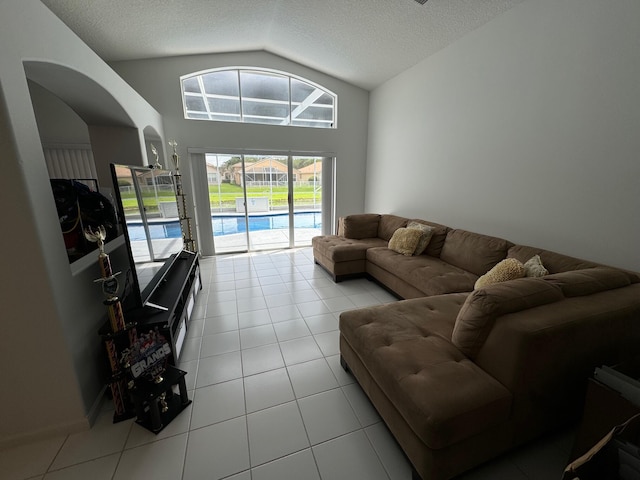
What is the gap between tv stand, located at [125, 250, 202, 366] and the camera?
5.79 feet

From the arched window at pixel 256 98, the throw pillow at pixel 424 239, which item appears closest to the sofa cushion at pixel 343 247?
the throw pillow at pixel 424 239

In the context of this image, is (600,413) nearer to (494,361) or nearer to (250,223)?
(494,361)

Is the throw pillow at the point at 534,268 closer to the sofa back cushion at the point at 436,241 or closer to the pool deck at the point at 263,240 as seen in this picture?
the sofa back cushion at the point at 436,241

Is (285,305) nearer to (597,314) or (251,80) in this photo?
(597,314)

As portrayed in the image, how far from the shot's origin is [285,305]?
9.70 ft

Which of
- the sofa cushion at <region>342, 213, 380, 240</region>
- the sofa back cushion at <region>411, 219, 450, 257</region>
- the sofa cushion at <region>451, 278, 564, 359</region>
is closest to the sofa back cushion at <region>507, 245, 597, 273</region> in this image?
the sofa back cushion at <region>411, 219, 450, 257</region>

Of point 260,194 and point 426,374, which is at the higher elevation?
point 260,194

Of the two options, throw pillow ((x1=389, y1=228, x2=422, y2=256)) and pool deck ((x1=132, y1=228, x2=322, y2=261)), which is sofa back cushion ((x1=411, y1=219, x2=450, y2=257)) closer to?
throw pillow ((x1=389, y1=228, x2=422, y2=256))

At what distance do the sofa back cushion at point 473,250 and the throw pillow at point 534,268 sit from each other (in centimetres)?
42

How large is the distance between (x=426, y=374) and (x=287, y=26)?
425cm

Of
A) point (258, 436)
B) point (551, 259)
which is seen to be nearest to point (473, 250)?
point (551, 259)

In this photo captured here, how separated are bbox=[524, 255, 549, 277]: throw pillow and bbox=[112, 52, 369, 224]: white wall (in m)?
3.63

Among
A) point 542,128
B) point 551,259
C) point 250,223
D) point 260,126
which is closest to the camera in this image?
point 551,259

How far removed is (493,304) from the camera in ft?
4.04
